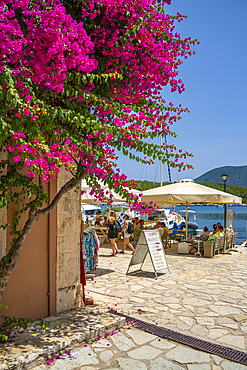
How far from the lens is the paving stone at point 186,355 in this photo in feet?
12.2

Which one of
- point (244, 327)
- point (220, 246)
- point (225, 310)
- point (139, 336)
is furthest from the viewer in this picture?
point (220, 246)

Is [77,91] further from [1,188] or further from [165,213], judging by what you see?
[165,213]

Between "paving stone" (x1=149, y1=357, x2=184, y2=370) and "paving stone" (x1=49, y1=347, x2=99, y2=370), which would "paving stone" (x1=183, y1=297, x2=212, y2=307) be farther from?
"paving stone" (x1=49, y1=347, x2=99, y2=370)

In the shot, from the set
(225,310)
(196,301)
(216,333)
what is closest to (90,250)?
(196,301)

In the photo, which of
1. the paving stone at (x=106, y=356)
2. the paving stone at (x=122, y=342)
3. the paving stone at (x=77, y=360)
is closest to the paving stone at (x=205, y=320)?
the paving stone at (x=122, y=342)

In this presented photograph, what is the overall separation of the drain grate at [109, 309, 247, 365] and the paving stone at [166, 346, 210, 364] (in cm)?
12

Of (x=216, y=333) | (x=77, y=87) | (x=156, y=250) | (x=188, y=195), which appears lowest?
(x=216, y=333)

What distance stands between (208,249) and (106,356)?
26.9 ft

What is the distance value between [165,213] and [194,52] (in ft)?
66.6

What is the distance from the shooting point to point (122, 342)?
13.8 feet

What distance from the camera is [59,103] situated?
405 cm

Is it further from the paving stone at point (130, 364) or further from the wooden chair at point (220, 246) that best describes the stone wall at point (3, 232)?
the wooden chair at point (220, 246)

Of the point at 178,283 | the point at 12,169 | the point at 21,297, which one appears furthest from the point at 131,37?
the point at 178,283

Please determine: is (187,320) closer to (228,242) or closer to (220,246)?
(220,246)
